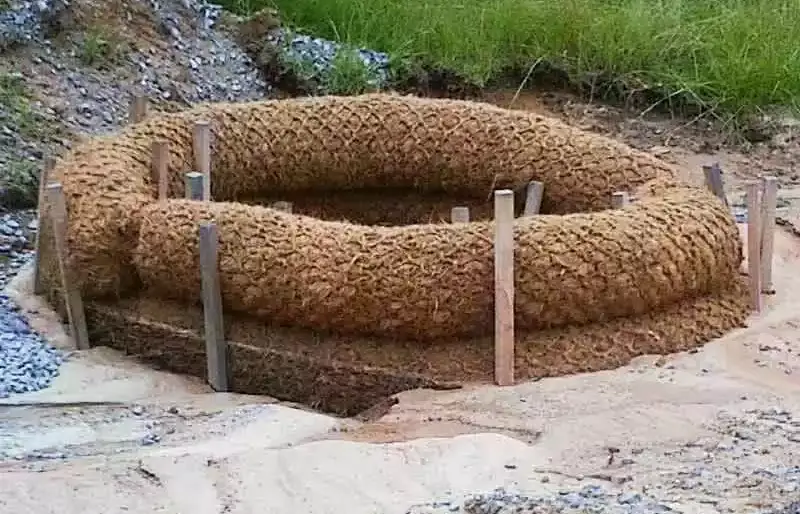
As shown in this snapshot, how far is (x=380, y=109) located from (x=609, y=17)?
4.09m

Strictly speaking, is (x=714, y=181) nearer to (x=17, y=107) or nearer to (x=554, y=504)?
(x=554, y=504)

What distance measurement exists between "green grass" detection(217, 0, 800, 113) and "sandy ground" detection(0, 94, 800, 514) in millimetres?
4059

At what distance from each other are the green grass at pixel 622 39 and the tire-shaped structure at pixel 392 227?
11.6ft

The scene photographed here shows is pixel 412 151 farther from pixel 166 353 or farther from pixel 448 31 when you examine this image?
pixel 448 31

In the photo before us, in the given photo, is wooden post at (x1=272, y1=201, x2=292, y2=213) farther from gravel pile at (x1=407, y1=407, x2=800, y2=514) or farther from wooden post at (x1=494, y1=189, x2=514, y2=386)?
gravel pile at (x1=407, y1=407, x2=800, y2=514)

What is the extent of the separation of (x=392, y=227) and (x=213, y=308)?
852 mm

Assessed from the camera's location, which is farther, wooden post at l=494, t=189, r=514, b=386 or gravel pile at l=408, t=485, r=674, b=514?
wooden post at l=494, t=189, r=514, b=386

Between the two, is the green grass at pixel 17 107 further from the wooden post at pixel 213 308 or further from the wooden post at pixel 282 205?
the wooden post at pixel 213 308

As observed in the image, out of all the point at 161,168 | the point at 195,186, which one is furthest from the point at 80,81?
the point at 195,186

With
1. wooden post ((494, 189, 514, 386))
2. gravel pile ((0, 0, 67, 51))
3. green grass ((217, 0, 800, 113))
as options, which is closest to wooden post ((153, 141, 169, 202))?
wooden post ((494, 189, 514, 386))

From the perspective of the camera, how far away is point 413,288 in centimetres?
554

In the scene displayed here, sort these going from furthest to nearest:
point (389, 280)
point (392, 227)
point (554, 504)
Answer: point (392, 227) < point (389, 280) < point (554, 504)

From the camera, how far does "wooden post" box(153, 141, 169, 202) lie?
22.3ft

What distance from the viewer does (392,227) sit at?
19.7 feet
